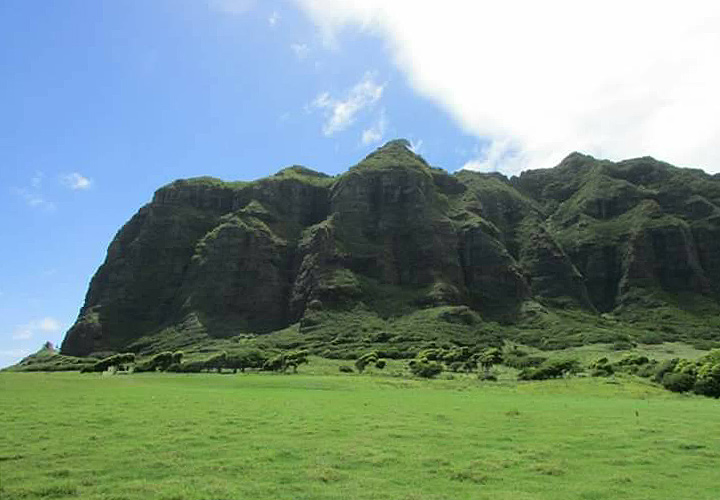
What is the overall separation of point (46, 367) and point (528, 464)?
17176 centimetres

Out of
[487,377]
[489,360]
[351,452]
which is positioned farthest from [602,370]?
[351,452]

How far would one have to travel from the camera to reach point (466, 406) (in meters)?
42.0

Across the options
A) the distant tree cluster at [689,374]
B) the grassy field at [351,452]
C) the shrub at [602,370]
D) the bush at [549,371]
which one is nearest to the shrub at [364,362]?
the bush at [549,371]

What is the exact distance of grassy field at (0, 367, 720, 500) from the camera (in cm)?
1816

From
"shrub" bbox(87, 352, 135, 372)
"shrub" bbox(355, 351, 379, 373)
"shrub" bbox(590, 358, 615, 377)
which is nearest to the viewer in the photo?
"shrub" bbox(590, 358, 615, 377)

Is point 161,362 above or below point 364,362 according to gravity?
above

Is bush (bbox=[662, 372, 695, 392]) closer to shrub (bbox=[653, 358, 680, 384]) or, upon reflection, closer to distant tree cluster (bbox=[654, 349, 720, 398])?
distant tree cluster (bbox=[654, 349, 720, 398])

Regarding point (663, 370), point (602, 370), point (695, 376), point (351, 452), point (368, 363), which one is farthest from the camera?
point (368, 363)

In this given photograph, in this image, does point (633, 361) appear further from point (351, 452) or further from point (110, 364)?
point (110, 364)

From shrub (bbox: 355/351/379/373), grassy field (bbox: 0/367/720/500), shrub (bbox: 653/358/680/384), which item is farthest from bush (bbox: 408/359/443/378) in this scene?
grassy field (bbox: 0/367/720/500)

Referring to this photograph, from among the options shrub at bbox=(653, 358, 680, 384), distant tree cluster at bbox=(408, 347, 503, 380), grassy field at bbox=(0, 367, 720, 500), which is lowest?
grassy field at bbox=(0, 367, 720, 500)

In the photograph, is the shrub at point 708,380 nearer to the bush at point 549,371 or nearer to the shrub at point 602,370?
the shrub at point 602,370

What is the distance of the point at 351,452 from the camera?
23031 millimetres

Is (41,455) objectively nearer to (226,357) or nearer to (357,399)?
(357,399)
